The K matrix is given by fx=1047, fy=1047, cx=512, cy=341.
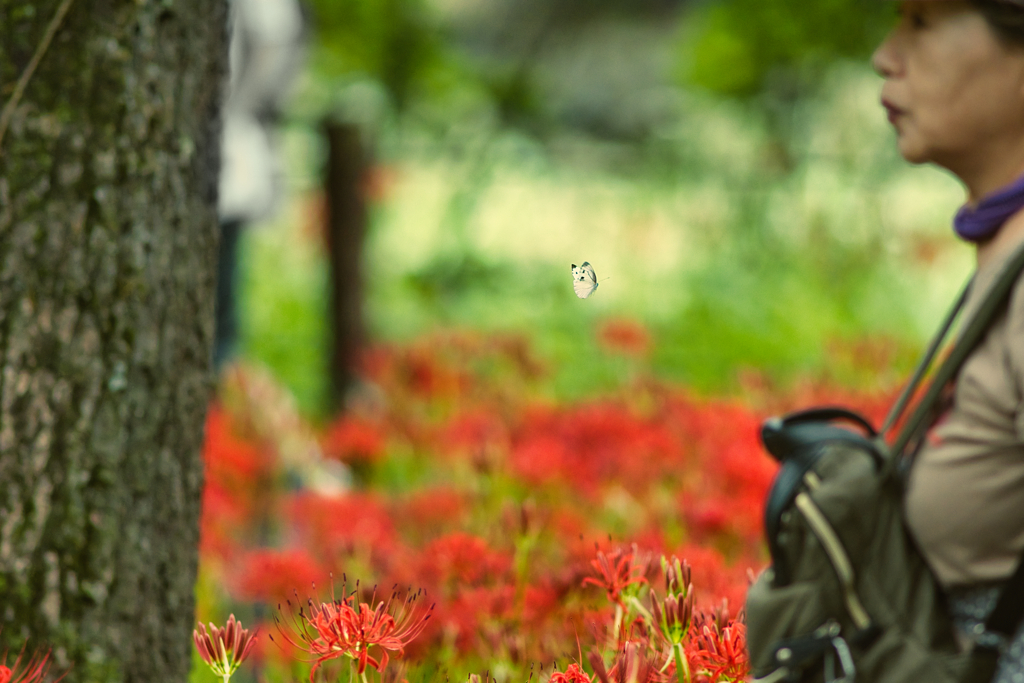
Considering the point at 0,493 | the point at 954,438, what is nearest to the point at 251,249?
the point at 0,493

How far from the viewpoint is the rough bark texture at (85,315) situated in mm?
1575

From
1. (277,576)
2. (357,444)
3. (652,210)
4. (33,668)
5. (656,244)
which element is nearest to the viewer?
(33,668)

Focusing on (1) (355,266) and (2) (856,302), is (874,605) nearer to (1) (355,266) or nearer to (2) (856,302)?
(1) (355,266)

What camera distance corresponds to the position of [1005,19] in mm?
1350

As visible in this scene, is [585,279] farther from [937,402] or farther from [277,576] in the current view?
[277,576]

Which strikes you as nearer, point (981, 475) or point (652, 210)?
point (981, 475)

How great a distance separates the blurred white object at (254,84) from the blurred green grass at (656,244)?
1.25 metres

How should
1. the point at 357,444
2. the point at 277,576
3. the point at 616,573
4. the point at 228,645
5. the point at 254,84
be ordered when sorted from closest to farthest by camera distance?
1. the point at 228,645
2. the point at 616,573
3. the point at 277,576
4. the point at 357,444
5. the point at 254,84

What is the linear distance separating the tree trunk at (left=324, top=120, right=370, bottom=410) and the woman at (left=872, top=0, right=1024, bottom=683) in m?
3.41

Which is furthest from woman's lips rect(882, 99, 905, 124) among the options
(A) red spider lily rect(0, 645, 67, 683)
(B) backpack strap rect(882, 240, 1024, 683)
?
(A) red spider lily rect(0, 645, 67, 683)

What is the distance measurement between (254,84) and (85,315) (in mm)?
3208

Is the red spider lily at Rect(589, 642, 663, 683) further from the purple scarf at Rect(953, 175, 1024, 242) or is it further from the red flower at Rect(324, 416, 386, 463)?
the red flower at Rect(324, 416, 386, 463)

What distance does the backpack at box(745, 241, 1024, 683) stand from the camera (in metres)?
1.26

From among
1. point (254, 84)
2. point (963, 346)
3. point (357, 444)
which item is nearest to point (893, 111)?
point (963, 346)
